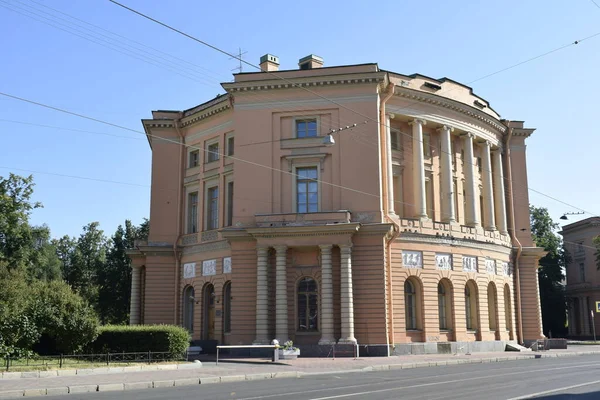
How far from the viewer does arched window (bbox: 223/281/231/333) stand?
3674 centimetres

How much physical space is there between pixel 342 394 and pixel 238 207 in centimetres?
2123

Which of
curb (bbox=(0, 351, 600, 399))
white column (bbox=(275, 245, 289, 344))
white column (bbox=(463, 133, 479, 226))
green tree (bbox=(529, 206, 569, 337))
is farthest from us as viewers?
green tree (bbox=(529, 206, 569, 337))

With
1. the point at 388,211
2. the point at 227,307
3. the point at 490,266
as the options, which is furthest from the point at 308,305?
the point at 490,266

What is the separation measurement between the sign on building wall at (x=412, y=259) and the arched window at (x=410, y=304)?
1.12 meters

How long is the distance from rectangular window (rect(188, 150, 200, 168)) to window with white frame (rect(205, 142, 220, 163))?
141 centimetres

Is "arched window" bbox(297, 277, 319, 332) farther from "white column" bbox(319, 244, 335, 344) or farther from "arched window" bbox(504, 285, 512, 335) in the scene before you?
"arched window" bbox(504, 285, 512, 335)

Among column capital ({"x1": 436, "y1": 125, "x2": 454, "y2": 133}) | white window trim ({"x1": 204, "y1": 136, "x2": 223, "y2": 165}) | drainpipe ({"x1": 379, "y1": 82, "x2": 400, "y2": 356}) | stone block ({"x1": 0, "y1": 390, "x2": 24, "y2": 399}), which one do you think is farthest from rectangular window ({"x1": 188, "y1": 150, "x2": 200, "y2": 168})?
stone block ({"x1": 0, "y1": 390, "x2": 24, "y2": 399})

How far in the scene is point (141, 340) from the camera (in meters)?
25.8

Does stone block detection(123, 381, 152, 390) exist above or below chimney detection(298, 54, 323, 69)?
below

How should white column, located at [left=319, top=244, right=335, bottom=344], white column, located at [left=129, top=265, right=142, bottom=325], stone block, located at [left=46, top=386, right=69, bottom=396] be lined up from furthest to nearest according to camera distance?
white column, located at [left=129, top=265, right=142, bottom=325] < white column, located at [left=319, top=244, right=335, bottom=344] < stone block, located at [left=46, top=386, right=69, bottom=396]

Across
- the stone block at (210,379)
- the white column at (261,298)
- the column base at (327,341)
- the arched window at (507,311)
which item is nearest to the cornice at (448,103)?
the arched window at (507,311)

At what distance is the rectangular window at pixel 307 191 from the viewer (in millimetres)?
35438

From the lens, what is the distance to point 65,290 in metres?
25.3

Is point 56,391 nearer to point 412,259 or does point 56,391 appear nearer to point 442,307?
point 412,259
